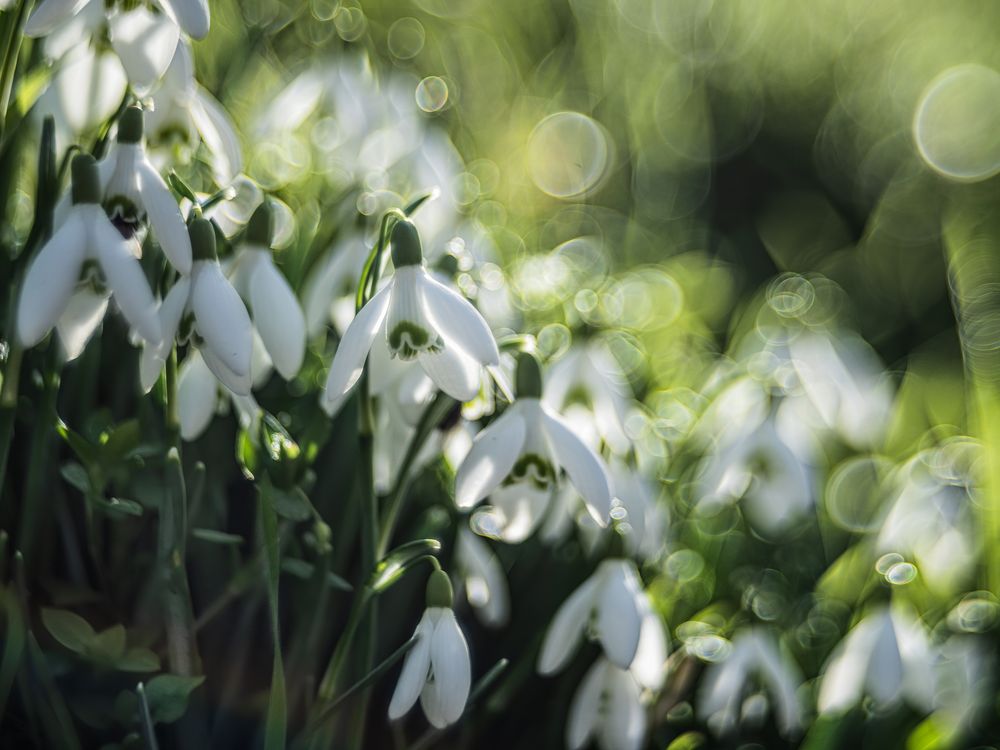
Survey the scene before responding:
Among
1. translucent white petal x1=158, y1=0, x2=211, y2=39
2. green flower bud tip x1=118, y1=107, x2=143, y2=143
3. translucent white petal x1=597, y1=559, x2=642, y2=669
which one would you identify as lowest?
translucent white petal x1=597, y1=559, x2=642, y2=669

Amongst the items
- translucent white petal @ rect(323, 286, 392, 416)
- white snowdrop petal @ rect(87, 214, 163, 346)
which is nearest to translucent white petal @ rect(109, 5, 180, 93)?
white snowdrop petal @ rect(87, 214, 163, 346)

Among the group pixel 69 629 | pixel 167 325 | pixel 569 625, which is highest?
pixel 167 325

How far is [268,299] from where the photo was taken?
2.47ft

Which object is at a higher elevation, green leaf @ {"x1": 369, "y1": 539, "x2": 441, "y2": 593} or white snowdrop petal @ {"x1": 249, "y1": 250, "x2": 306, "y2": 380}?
white snowdrop petal @ {"x1": 249, "y1": 250, "x2": 306, "y2": 380}

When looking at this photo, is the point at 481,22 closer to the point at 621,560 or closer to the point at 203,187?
the point at 203,187

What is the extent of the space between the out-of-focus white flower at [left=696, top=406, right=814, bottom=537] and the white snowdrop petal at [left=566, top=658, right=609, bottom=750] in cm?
22

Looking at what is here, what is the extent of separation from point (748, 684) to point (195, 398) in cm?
56

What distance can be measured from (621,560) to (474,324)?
272 millimetres

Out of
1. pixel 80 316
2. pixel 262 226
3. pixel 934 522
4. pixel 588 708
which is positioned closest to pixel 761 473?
pixel 934 522

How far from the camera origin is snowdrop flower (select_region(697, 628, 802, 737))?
895 mm

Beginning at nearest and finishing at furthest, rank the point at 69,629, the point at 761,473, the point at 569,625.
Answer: the point at 69,629 → the point at 569,625 → the point at 761,473

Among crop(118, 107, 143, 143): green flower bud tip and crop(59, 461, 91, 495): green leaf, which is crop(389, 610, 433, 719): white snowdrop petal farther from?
crop(118, 107, 143, 143): green flower bud tip

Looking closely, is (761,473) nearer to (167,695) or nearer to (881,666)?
(881,666)

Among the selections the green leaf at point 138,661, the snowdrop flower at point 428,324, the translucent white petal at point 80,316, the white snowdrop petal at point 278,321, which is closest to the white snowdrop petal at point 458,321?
the snowdrop flower at point 428,324
